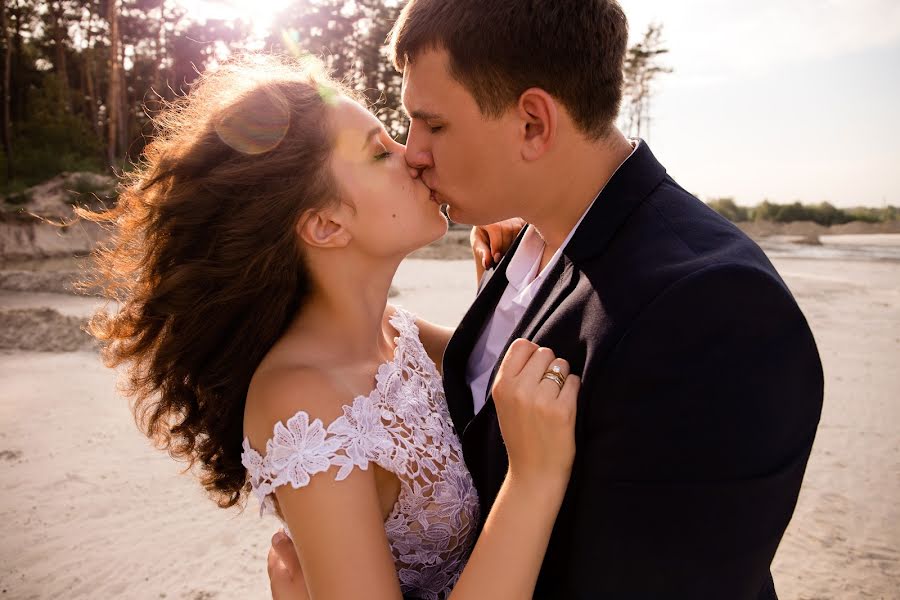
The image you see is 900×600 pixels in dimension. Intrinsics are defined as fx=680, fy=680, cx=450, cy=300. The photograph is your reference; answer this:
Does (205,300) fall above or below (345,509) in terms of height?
above

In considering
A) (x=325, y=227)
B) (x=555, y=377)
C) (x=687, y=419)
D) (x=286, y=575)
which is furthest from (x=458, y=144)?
(x=286, y=575)

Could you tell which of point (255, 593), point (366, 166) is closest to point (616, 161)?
point (366, 166)

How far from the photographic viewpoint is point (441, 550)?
8.21 ft

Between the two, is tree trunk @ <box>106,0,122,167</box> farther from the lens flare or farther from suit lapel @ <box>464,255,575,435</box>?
suit lapel @ <box>464,255,575,435</box>

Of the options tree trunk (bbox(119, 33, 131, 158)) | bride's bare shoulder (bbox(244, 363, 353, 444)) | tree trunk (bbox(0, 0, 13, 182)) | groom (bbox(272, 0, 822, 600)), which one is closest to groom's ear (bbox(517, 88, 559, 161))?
groom (bbox(272, 0, 822, 600))

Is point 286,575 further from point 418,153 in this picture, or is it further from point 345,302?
point 418,153

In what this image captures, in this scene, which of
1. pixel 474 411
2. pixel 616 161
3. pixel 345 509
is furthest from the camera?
pixel 474 411

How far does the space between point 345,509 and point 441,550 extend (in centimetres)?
71

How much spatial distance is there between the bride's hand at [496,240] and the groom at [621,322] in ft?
2.35

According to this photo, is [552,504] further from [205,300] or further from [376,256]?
[205,300]

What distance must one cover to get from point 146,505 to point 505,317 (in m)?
4.32

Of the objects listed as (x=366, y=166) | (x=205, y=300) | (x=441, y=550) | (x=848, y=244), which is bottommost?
(x=848, y=244)

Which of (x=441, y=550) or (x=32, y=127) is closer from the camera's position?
(x=441, y=550)

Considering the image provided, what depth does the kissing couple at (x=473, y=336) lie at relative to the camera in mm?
1637
